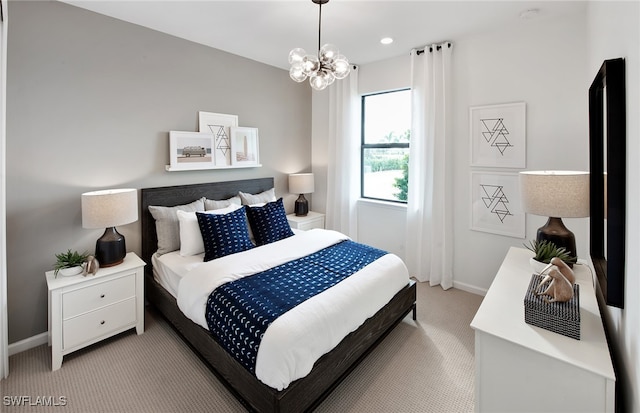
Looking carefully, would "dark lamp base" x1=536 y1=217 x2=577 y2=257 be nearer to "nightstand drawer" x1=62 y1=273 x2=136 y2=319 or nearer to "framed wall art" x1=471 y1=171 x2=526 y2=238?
"framed wall art" x1=471 y1=171 x2=526 y2=238

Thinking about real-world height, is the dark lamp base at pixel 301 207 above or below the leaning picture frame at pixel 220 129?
below

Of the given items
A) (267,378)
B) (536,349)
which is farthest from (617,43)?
(267,378)

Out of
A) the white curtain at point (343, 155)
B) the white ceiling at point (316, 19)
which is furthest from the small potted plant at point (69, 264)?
the white curtain at point (343, 155)

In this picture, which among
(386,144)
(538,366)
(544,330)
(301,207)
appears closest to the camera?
(538,366)

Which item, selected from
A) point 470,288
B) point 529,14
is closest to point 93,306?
point 470,288

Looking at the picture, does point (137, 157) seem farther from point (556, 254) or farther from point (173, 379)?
point (556, 254)

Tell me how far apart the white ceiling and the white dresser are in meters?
2.41

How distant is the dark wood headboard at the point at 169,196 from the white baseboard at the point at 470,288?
9.06 feet

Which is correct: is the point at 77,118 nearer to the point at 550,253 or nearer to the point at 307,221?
the point at 307,221

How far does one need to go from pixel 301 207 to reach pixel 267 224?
1239mm

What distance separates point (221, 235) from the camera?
273 cm

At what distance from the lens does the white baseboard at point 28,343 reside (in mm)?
2354

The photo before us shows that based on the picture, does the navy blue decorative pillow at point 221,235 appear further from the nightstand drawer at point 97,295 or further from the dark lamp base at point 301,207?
the dark lamp base at point 301,207

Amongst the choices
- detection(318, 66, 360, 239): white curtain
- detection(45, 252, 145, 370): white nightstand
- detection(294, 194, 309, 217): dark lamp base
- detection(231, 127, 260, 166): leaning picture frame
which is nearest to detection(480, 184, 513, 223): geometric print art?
detection(318, 66, 360, 239): white curtain
